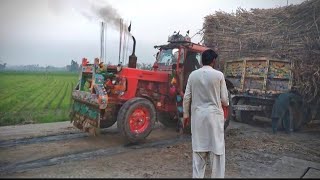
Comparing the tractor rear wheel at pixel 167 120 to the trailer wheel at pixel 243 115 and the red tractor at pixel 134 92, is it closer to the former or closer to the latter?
the red tractor at pixel 134 92

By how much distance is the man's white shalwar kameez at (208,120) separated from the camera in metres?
4.63

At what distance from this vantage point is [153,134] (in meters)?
8.99

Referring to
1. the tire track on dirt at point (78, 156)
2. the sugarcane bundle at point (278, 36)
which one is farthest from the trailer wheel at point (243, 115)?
the tire track on dirt at point (78, 156)

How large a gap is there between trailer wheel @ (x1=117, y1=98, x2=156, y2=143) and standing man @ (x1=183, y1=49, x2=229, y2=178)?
9.22 feet

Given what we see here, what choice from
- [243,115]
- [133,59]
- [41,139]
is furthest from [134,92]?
[243,115]

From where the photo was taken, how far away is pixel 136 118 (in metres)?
7.60

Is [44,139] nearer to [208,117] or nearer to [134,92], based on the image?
[134,92]

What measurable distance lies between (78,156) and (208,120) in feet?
9.67

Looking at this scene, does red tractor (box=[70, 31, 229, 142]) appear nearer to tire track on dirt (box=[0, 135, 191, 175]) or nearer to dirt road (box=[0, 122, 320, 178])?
tire track on dirt (box=[0, 135, 191, 175])

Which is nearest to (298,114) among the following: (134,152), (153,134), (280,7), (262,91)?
(262,91)

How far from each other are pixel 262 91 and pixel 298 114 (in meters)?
1.27

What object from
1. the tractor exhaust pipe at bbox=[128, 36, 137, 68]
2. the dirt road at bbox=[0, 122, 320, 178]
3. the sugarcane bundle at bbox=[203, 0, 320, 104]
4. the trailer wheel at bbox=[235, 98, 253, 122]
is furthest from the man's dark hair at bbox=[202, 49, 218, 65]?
the trailer wheel at bbox=[235, 98, 253, 122]

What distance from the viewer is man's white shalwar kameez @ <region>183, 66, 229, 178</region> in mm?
4629

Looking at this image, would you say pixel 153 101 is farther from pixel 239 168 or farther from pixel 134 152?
pixel 239 168
